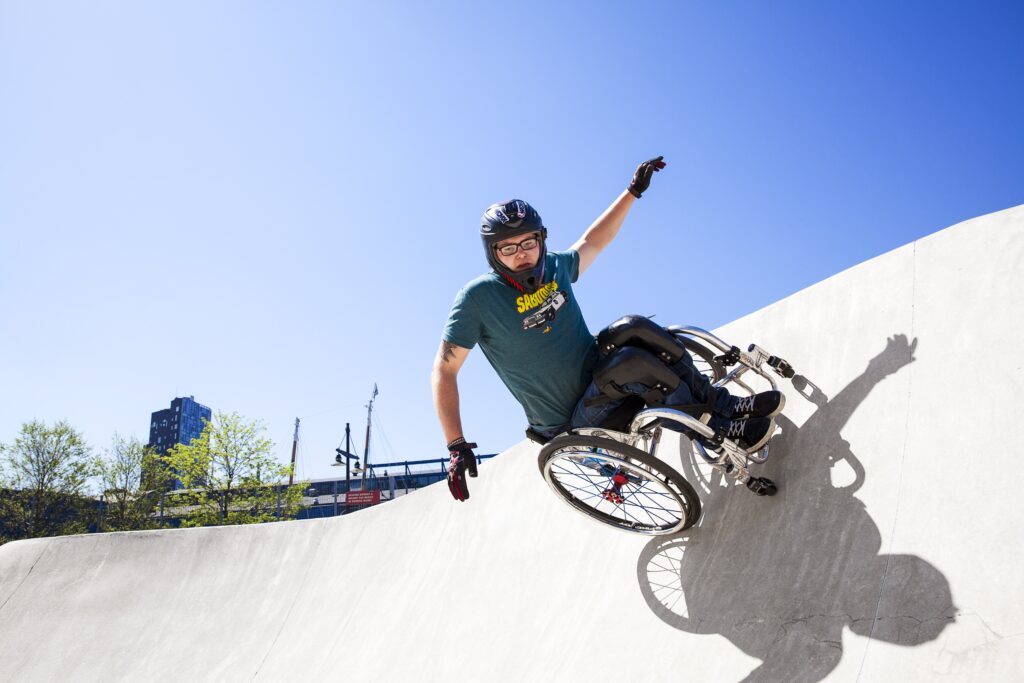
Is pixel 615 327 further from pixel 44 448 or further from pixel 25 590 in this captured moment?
pixel 44 448

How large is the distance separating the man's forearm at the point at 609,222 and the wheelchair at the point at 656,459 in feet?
2.73

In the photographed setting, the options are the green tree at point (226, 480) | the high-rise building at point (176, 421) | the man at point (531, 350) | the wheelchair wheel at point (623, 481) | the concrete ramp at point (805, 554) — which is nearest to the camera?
the concrete ramp at point (805, 554)

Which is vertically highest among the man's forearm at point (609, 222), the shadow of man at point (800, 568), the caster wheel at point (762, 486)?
the man's forearm at point (609, 222)

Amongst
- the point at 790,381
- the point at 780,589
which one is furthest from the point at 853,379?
the point at 780,589

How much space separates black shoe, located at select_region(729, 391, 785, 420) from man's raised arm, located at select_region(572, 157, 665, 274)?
1408 mm

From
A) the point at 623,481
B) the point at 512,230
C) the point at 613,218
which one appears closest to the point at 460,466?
the point at 623,481

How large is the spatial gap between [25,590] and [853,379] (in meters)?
11.2

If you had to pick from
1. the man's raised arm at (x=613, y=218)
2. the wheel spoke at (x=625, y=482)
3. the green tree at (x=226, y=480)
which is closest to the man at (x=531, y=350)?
the wheel spoke at (x=625, y=482)

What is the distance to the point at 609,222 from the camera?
4.62 metres

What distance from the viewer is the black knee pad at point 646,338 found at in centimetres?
366

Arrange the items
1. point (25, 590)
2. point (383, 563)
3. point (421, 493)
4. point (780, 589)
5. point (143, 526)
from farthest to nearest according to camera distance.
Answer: point (143, 526)
point (25, 590)
point (421, 493)
point (383, 563)
point (780, 589)

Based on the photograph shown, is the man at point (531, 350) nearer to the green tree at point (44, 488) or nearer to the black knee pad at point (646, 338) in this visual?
the black knee pad at point (646, 338)

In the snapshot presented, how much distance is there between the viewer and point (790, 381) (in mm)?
4500

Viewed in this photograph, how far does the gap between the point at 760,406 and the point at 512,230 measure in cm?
175
